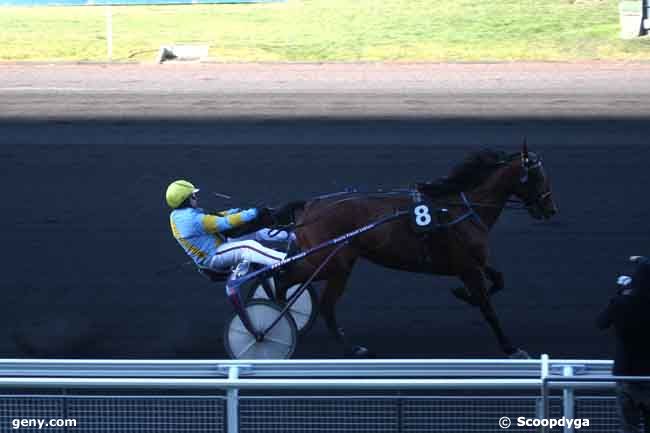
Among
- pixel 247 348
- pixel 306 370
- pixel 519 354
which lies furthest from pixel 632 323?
pixel 247 348

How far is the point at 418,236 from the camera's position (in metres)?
8.49

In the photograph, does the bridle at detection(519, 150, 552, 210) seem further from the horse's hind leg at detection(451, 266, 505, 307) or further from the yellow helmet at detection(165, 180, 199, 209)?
the yellow helmet at detection(165, 180, 199, 209)

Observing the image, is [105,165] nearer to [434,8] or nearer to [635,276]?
[635,276]

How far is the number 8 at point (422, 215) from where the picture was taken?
8453mm

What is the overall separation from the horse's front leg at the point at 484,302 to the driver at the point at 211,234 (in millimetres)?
1307

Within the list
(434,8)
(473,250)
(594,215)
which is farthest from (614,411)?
(434,8)

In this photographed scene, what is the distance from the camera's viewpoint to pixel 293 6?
109ft

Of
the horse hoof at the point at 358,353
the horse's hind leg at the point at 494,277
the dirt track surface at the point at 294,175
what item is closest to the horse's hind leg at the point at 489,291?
the horse's hind leg at the point at 494,277

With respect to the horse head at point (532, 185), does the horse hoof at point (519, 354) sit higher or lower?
lower

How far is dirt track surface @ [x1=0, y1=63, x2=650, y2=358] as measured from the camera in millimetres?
9367

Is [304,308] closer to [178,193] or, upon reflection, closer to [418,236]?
[418,236]

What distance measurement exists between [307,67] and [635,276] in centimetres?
1775

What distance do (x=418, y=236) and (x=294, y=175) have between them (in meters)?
6.00

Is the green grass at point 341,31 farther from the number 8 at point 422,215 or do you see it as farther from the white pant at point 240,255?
the white pant at point 240,255
